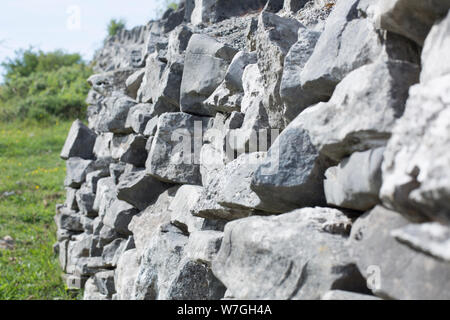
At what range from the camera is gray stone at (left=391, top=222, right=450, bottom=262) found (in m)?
1.24

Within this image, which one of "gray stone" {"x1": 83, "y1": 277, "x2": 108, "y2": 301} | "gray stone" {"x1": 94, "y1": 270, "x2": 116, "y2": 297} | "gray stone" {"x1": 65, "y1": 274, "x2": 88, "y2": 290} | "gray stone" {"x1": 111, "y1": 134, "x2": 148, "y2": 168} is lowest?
"gray stone" {"x1": 65, "y1": 274, "x2": 88, "y2": 290}

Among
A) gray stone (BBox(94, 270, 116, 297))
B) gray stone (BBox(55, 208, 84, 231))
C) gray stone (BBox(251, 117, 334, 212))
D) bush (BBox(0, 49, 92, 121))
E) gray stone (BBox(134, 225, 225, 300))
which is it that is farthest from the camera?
bush (BBox(0, 49, 92, 121))

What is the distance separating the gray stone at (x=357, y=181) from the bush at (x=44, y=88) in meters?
14.7

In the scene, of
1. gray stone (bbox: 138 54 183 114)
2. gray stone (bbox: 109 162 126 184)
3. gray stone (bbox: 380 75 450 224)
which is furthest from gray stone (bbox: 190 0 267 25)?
gray stone (bbox: 380 75 450 224)

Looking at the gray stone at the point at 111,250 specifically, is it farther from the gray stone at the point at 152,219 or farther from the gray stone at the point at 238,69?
the gray stone at the point at 238,69

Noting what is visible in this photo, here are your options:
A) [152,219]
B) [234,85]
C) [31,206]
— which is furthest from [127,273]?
[31,206]

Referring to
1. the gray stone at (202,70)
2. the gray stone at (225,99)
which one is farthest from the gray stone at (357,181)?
the gray stone at (202,70)

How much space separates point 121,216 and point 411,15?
3013mm

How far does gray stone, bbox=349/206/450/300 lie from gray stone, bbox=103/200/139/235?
106 inches

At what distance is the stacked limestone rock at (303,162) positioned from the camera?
1426 millimetres

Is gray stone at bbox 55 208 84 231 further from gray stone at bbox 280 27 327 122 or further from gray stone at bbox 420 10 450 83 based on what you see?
gray stone at bbox 420 10 450 83

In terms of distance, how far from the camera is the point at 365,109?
66.6 inches
